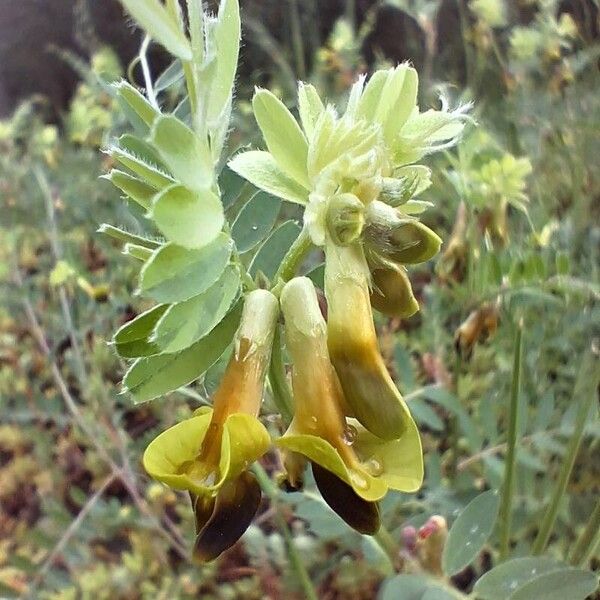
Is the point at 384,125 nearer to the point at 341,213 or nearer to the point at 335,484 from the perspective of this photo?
the point at 341,213

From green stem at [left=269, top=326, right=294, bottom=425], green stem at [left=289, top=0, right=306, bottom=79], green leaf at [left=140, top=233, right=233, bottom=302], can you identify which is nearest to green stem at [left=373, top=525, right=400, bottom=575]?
green stem at [left=269, top=326, right=294, bottom=425]

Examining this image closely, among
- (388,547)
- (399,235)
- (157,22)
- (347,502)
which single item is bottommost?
(388,547)

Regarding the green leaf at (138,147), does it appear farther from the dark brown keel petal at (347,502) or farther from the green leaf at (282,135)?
the dark brown keel petal at (347,502)

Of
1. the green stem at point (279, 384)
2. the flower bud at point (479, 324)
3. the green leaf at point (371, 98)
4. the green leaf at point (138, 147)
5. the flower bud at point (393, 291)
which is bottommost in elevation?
the flower bud at point (479, 324)

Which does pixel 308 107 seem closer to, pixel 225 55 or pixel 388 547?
pixel 225 55

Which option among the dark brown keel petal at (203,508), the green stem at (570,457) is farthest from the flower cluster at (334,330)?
the green stem at (570,457)

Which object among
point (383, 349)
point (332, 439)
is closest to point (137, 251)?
point (332, 439)
